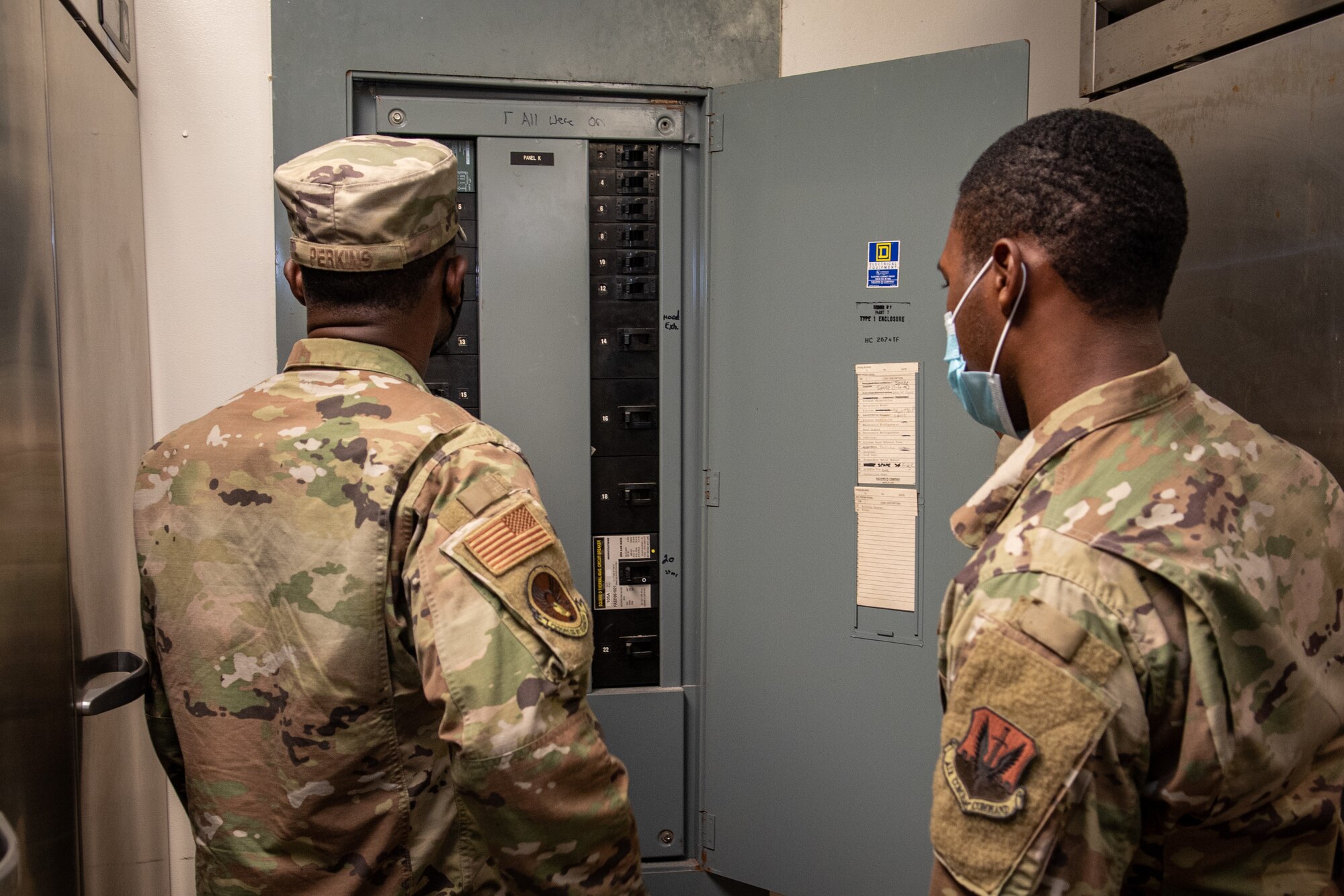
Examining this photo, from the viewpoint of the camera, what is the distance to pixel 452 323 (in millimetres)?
1183

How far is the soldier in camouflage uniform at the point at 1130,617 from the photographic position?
2.24 ft

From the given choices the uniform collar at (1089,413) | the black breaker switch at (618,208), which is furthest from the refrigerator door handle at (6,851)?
the black breaker switch at (618,208)

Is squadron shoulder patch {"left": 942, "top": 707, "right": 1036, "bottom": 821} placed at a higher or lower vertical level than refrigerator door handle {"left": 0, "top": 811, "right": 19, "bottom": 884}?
higher

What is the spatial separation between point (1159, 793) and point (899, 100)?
1332mm

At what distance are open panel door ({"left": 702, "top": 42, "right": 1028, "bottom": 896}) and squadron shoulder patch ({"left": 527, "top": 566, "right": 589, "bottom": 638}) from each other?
925 millimetres

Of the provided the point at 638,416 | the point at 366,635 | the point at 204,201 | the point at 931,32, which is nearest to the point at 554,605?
the point at 366,635

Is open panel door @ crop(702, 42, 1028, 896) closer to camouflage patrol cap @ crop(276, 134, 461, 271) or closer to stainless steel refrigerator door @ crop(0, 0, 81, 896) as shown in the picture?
camouflage patrol cap @ crop(276, 134, 461, 271)

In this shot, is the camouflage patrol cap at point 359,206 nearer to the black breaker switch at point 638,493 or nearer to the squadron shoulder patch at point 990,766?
the squadron shoulder patch at point 990,766

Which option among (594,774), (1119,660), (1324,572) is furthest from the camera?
(594,774)

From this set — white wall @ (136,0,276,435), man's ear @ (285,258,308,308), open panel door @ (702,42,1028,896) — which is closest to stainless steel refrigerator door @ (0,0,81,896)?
man's ear @ (285,258,308,308)

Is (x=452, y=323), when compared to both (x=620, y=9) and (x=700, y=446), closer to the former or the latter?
(x=700, y=446)

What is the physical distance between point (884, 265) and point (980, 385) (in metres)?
0.79

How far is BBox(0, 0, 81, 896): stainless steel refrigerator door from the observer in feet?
3.04

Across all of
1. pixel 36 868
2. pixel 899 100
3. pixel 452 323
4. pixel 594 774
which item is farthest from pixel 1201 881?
pixel 899 100
